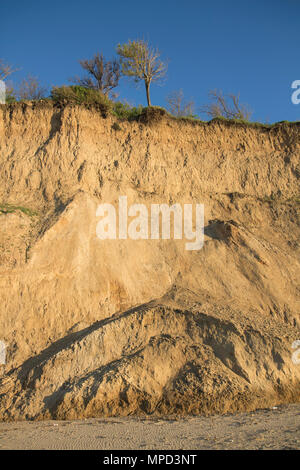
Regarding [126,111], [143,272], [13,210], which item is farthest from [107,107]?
[143,272]

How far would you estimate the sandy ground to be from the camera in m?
6.35

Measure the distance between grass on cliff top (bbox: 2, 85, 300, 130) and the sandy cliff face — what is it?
303mm

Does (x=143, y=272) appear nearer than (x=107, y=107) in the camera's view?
Yes

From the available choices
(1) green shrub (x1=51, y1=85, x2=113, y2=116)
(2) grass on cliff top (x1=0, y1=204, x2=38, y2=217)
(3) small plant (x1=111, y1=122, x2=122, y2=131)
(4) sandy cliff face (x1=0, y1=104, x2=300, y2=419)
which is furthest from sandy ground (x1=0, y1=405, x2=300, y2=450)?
(1) green shrub (x1=51, y1=85, x2=113, y2=116)

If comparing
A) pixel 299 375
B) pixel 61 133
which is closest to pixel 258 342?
pixel 299 375

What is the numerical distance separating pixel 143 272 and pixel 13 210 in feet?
15.5

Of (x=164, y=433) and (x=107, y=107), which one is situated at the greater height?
(x=107, y=107)

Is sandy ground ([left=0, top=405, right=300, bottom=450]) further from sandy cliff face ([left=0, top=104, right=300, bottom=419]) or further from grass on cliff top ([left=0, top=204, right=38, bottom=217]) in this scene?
grass on cliff top ([left=0, top=204, right=38, bottom=217])

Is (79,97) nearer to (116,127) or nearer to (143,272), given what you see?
(116,127)

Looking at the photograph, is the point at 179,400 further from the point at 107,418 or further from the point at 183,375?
the point at 107,418

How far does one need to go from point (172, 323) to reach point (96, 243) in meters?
3.92

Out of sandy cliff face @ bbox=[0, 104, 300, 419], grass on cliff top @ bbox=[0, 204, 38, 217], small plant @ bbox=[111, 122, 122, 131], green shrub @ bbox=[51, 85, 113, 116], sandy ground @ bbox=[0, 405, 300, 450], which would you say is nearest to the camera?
sandy ground @ bbox=[0, 405, 300, 450]

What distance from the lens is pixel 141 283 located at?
12008 mm

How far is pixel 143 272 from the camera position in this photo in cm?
1227
